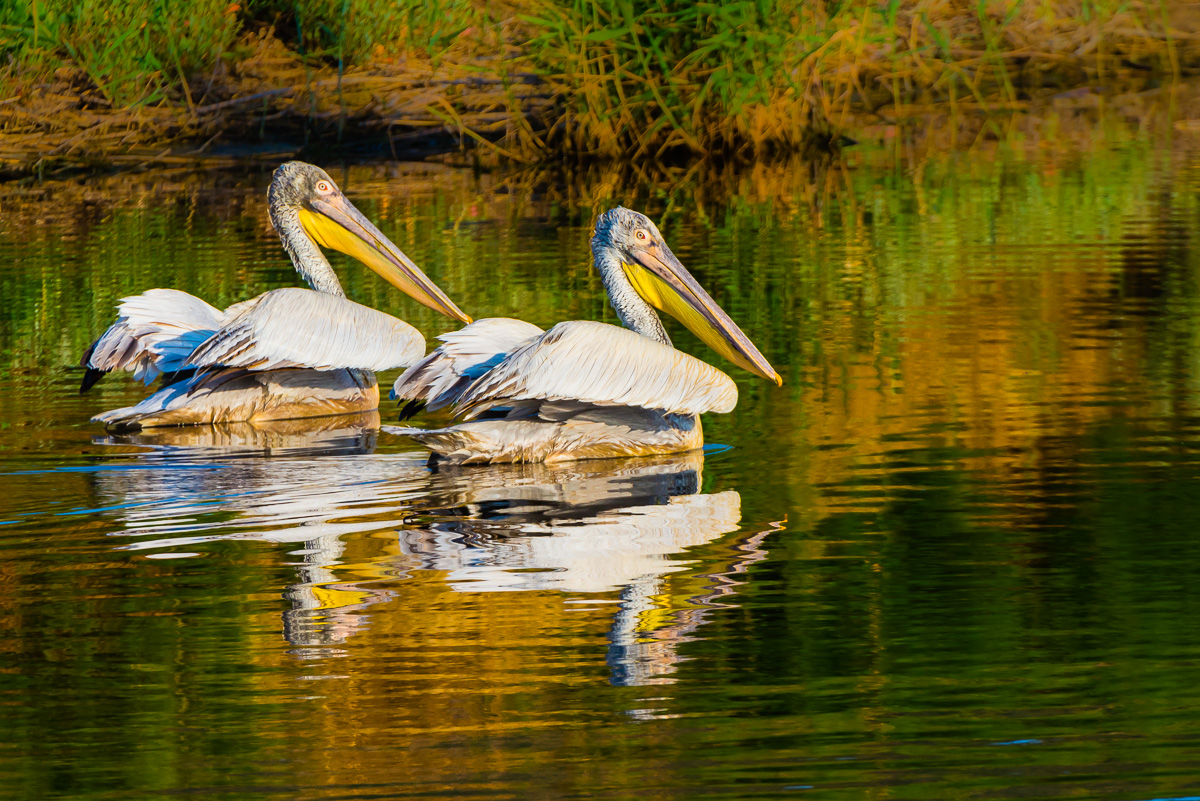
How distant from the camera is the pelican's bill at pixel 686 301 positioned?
6234mm

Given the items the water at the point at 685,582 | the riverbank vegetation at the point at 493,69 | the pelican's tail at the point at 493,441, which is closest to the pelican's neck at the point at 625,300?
the water at the point at 685,582

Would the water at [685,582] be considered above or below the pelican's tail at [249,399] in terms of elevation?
below

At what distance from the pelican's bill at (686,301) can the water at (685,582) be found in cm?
25

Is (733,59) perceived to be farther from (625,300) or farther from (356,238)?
(625,300)

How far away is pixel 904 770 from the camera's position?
10.2 ft

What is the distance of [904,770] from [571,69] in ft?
38.3

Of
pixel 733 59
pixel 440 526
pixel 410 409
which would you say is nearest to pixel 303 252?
pixel 410 409

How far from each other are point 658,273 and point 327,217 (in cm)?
190

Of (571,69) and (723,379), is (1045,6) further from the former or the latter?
(723,379)

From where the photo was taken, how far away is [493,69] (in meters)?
14.9

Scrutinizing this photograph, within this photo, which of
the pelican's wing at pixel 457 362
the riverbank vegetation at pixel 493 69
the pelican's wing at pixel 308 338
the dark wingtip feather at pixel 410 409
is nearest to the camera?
the pelican's wing at pixel 457 362

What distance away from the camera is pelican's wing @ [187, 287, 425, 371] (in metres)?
6.23

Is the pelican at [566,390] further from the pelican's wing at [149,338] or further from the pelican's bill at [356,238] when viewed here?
the pelican's bill at [356,238]

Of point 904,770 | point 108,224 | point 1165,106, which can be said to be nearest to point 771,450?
point 904,770
